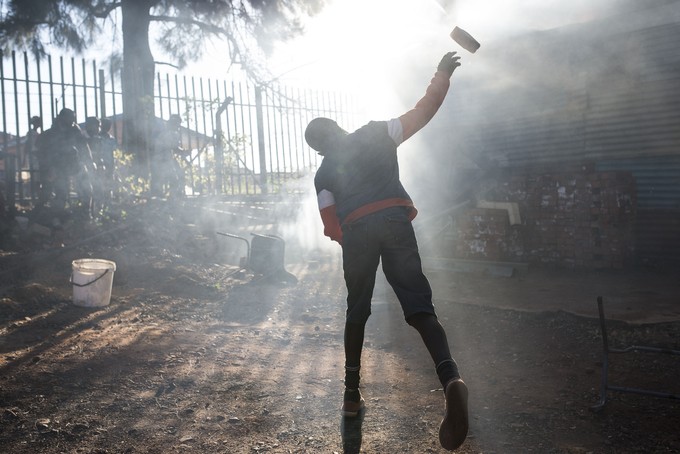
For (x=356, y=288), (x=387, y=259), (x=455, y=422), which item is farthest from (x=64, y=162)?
(x=455, y=422)

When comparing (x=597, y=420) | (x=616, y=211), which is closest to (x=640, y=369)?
(x=597, y=420)

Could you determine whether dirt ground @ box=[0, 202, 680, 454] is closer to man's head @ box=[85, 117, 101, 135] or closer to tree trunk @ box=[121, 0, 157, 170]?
man's head @ box=[85, 117, 101, 135]

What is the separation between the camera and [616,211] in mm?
7570

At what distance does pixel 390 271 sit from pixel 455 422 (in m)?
0.90

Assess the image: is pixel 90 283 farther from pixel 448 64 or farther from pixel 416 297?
pixel 448 64

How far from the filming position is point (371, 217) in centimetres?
310

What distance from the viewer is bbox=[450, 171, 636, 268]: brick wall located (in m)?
7.64

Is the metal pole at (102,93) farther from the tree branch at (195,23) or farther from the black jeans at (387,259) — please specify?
the black jeans at (387,259)

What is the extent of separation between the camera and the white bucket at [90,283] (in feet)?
20.0

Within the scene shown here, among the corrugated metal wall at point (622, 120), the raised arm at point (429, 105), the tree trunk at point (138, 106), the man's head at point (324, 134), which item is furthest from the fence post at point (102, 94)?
the raised arm at point (429, 105)

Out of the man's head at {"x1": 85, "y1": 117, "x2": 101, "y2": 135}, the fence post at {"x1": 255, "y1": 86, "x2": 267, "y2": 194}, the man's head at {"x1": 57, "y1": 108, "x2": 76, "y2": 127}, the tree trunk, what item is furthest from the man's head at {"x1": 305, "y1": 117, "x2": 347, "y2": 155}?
the fence post at {"x1": 255, "y1": 86, "x2": 267, "y2": 194}

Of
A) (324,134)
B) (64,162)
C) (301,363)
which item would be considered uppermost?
(64,162)

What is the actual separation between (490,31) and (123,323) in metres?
8.28

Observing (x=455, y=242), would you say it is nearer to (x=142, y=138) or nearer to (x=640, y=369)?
(x=640, y=369)
